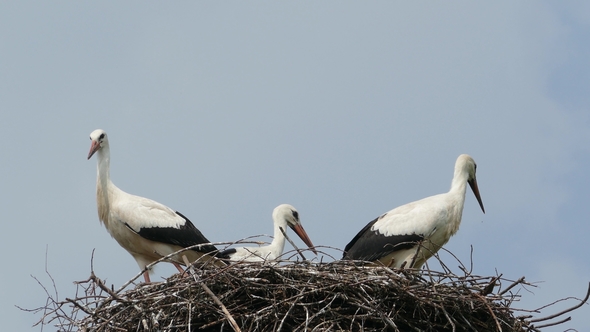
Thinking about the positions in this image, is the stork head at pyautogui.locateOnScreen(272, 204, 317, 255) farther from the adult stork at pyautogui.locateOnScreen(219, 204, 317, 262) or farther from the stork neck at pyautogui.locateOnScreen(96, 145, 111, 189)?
the stork neck at pyautogui.locateOnScreen(96, 145, 111, 189)

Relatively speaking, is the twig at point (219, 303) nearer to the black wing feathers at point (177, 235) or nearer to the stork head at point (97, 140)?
the black wing feathers at point (177, 235)

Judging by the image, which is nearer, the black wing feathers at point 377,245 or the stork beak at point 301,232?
the black wing feathers at point 377,245

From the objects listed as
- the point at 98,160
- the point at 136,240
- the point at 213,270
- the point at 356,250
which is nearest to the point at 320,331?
the point at 213,270

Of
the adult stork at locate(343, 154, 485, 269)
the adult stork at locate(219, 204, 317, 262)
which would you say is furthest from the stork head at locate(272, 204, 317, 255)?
the adult stork at locate(343, 154, 485, 269)

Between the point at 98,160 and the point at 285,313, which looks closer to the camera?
the point at 285,313

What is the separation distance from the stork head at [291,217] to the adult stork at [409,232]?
0.98m

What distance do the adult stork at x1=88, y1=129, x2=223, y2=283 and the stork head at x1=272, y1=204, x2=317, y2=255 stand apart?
2.73ft

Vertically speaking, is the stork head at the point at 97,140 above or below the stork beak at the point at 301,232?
above

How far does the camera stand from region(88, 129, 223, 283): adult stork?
39.8ft

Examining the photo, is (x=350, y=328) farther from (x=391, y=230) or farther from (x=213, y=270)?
(x=391, y=230)

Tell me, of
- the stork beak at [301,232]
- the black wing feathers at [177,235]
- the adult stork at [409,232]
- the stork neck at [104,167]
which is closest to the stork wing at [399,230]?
the adult stork at [409,232]

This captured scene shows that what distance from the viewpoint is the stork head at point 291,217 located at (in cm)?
1272

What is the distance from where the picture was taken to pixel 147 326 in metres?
8.67

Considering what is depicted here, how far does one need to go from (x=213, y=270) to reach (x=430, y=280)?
5.65 ft
